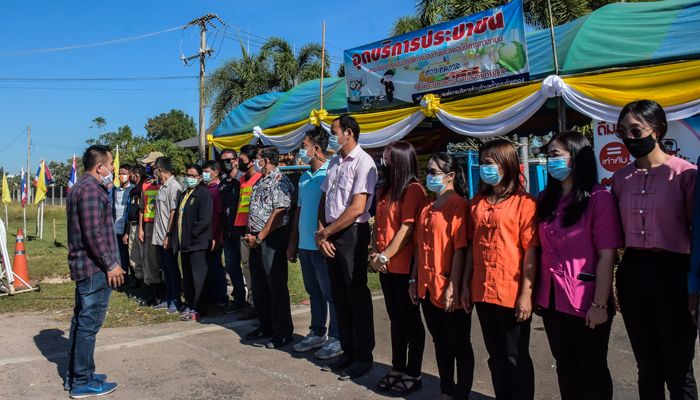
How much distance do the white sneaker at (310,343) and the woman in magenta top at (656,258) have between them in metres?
2.84

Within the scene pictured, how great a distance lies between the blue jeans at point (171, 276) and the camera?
6344 mm

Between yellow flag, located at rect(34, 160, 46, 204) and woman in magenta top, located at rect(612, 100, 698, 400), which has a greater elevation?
yellow flag, located at rect(34, 160, 46, 204)

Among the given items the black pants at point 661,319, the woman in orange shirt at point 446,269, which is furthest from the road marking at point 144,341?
the black pants at point 661,319

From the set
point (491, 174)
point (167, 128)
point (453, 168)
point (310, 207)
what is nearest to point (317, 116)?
point (310, 207)

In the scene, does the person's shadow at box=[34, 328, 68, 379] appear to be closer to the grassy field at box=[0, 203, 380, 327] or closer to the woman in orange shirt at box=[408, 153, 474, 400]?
the grassy field at box=[0, 203, 380, 327]

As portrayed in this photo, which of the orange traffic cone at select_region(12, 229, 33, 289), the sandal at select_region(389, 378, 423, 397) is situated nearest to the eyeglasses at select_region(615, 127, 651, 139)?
the sandal at select_region(389, 378, 423, 397)

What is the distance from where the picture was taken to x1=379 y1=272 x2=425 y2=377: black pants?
3684 mm

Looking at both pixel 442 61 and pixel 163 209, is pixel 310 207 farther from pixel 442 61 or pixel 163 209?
pixel 442 61

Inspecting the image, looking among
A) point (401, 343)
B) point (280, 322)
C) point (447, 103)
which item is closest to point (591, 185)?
point (401, 343)

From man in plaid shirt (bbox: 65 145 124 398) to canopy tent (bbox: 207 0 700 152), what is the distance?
195 inches

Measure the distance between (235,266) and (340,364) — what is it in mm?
2894

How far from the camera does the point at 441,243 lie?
3.29 metres

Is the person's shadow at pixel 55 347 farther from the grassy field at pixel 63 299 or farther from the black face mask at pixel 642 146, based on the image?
the black face mask at pixel 642 146

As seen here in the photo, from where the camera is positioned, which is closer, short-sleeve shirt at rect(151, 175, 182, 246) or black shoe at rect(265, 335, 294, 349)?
black shoe at rect(265, 335, 294, 349)
